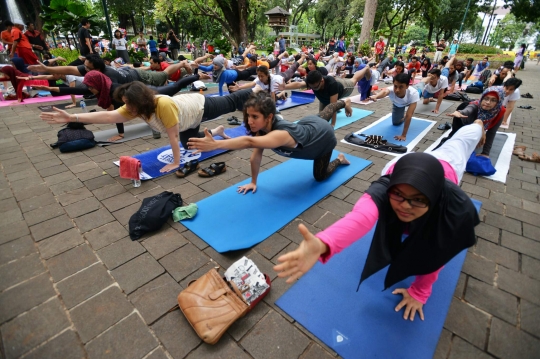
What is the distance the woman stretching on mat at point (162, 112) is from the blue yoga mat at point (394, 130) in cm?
322

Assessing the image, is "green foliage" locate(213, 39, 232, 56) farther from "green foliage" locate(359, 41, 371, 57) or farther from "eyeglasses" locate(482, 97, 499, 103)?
"eyeglasses" locate(482, 97, 499, 103)

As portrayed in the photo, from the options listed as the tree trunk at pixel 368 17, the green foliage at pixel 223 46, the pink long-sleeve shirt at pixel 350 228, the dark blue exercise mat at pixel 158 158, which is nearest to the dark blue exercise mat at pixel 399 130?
the dark blue exercise mat at pixel 158 158

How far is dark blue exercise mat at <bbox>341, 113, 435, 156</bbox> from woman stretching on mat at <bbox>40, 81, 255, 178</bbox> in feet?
9.10

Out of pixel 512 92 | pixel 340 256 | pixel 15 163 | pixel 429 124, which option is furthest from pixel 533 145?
pixel 15 163

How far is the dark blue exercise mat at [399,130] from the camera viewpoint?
5.28m

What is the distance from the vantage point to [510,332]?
182cm

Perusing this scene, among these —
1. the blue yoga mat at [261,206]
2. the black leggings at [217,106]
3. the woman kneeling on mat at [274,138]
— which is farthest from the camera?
the black leggings at [217,106]

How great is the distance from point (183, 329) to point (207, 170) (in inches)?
96.2

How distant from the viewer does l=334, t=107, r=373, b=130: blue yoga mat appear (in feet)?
20.9

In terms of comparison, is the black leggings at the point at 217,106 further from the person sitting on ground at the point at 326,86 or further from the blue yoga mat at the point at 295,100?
the blue yoga mat at the point at 295,100

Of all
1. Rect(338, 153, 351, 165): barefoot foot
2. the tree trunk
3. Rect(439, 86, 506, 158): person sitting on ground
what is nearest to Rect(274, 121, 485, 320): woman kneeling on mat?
Rect(338, 153, 351, 165): barefoot foot

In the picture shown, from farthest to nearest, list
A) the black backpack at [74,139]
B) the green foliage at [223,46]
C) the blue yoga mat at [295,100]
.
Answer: the green foliage at [223,46], the blue yoga mat at [295,100], the black backpack at [74,139]

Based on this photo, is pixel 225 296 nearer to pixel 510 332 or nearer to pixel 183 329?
pixel 183 329

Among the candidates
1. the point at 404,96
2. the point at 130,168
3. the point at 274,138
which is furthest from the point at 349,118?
the point at 130,168
